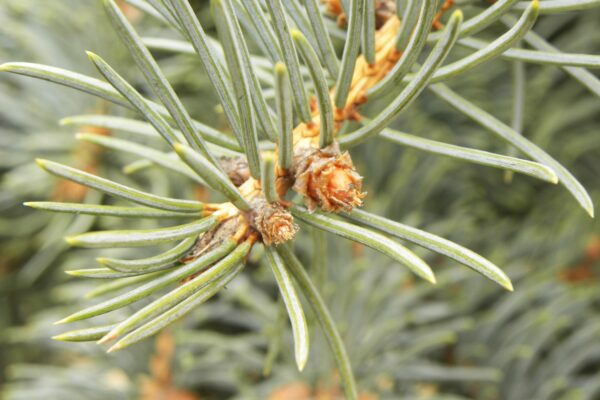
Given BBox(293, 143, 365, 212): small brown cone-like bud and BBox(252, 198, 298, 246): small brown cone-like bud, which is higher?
BBox(293, 143, 365, 212): small brown cone-like bud

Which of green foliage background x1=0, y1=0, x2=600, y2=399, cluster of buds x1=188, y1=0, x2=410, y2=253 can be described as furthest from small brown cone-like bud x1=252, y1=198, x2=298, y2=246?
A: green foliage background x1=0, y1=0, x2=600, y2=399

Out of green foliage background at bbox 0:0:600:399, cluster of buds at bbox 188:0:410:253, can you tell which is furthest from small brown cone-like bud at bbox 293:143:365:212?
green foliage background at bbox 0:0:600:399

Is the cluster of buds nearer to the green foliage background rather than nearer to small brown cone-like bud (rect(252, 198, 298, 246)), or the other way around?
small brown cone-like bud (rect(252, 198, 298, 246))

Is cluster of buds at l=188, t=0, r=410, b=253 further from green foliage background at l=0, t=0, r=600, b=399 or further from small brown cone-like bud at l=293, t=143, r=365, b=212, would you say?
green foliage background at l=0, t=0, r=600, b=399

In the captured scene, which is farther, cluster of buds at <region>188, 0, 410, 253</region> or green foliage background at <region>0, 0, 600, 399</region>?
green foliage background at <region>0, 0, 600, 399</region>

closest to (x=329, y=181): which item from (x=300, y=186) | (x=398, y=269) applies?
(x=300, y=186)

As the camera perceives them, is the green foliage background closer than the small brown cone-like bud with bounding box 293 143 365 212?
No

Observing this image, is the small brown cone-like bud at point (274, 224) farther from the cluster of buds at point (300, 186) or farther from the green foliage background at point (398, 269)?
the green foliage background at point (398, 269)
